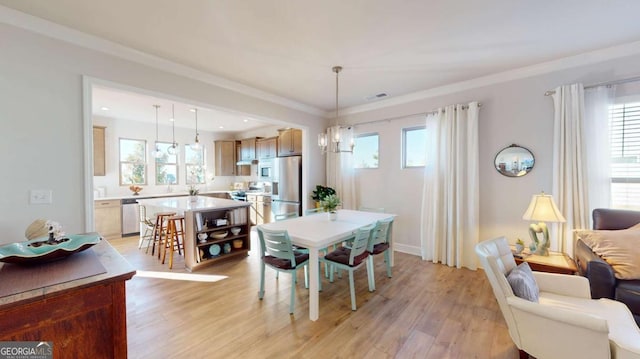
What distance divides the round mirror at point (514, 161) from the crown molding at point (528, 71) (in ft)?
3.09

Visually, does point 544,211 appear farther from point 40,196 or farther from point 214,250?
point 40,196

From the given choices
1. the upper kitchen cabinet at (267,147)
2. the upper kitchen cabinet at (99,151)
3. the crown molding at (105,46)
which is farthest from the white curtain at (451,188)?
the upper kitchen cabinet at (99,151)

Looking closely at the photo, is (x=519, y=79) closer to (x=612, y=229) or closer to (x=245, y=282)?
(x=612, y=229)

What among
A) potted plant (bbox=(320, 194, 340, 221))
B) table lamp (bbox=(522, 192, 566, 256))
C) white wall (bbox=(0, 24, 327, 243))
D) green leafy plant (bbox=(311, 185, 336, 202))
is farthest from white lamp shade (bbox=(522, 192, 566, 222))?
white wall (bbox=(0, 24, 327, 243))

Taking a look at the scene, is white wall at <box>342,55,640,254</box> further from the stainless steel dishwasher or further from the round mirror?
the stainless steel dishwasher

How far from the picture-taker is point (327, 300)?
2717mm

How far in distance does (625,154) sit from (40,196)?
584 cm

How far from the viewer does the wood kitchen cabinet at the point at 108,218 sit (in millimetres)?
5121

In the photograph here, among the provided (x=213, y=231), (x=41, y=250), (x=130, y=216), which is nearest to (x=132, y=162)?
(x=130, y=216)

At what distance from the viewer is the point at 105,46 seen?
2490 millimetres

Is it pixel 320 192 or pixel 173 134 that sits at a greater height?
pixel 173 134

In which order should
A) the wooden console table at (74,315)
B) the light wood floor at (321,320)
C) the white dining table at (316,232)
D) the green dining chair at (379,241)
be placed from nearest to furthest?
the wooden console table at (74,315)
the light wood floor at (321,320)
the white dining table at (316,232)
the green dining chair at (379,241)

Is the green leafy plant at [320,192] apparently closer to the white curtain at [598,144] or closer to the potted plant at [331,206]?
the potted plant at [331,206]

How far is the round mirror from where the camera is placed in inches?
127
